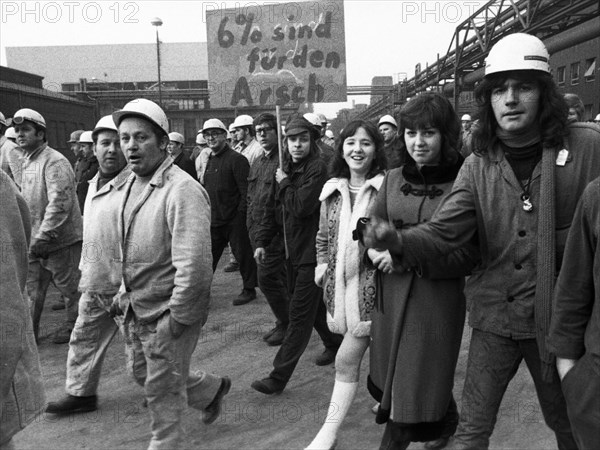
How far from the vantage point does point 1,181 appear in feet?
6.68

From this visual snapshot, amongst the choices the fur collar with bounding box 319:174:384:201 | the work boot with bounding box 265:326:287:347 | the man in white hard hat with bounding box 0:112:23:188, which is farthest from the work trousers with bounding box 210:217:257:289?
the fur collar with bounding box 319:174:384:201

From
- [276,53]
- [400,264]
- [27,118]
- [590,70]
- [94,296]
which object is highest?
[590,70]

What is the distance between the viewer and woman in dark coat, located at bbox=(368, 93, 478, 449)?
2822 millimetres

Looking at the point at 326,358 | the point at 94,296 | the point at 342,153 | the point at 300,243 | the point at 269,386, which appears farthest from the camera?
the point at 326,358

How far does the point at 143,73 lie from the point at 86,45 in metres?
9.50

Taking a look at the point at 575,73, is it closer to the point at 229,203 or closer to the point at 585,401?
the point at 229,203

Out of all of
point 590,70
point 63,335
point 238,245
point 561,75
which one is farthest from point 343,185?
point 561,75

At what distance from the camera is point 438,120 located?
306 cm

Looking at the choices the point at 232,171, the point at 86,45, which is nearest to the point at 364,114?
the point at 232,171

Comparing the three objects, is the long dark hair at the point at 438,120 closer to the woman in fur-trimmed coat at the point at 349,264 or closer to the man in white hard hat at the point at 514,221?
the man in white hard hat at the point at 514,221

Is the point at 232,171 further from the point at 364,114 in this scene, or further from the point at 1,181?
the point at 364,114

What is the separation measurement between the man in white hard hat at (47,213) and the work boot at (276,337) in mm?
1912

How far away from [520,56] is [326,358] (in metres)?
3.23

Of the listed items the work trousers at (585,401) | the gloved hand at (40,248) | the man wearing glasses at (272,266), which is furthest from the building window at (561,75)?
the work trousers at (585,401)
